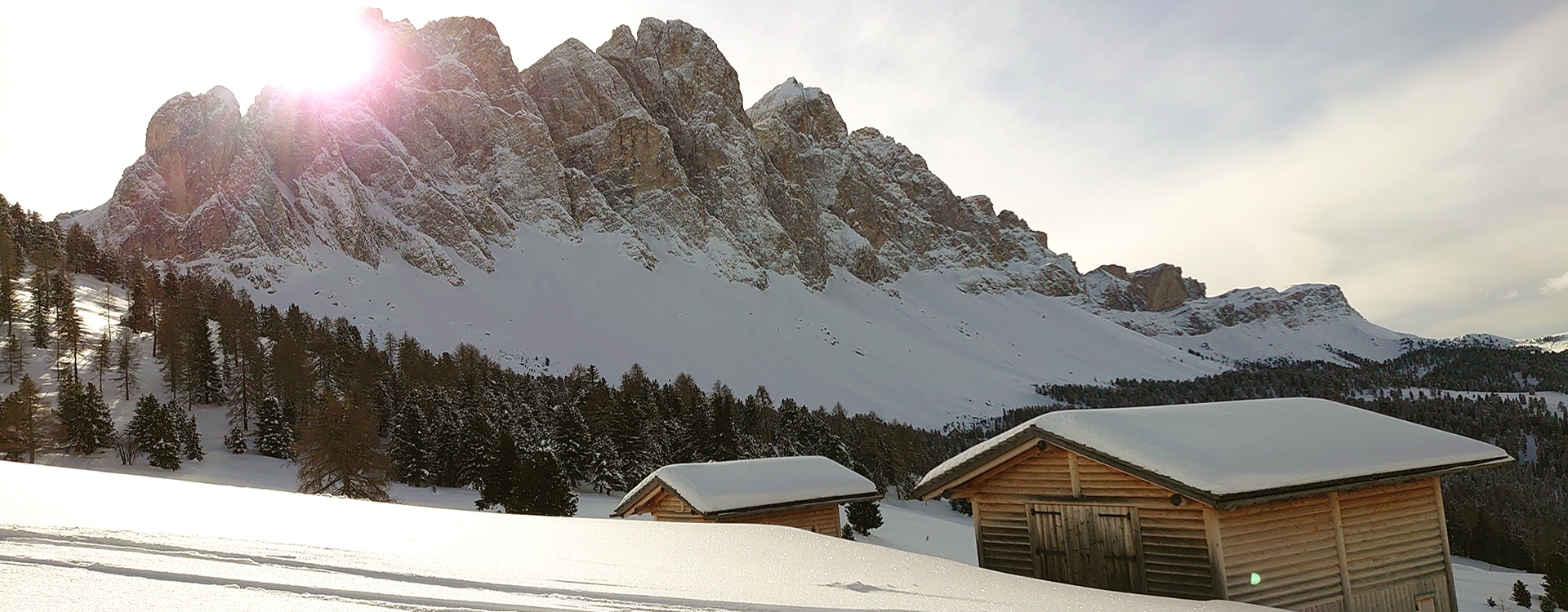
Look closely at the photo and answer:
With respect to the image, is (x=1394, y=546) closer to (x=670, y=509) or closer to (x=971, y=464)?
(x=971, y=464)

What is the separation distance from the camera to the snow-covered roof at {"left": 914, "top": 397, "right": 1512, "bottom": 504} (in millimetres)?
10062

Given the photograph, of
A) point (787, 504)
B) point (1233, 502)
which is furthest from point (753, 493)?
point (1233, 502)

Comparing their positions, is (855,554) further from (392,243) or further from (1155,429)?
(392,243)

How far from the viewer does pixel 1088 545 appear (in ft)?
38.0

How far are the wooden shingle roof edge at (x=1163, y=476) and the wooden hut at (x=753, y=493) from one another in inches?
257

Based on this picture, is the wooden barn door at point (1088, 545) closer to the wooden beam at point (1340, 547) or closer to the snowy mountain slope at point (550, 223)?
the wooden beam at point (1340, 547)

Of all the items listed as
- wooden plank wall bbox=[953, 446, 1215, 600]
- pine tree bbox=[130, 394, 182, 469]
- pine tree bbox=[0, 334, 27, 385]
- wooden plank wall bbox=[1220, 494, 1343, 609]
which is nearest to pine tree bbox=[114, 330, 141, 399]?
pine tree bbox=[0, 334, 27, 385]

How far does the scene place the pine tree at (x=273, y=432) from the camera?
5278 centimetres

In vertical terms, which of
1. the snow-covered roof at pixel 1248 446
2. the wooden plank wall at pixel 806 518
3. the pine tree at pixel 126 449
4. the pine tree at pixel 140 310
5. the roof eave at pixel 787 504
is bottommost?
the wooden plank wall at pixel 806 518

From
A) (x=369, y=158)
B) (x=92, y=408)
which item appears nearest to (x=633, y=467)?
(x=92, y=408)

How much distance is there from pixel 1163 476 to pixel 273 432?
190 ft

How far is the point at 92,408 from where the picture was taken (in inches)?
1857

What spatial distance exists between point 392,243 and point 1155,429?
126 meters

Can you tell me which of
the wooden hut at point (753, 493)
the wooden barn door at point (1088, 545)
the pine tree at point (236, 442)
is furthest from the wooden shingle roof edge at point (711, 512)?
the pine tree at point (236, 442)
